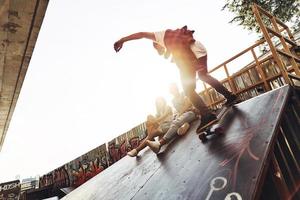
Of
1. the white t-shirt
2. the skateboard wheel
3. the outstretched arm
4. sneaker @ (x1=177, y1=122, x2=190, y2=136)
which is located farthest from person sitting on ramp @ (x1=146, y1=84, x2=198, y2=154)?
the outstretched arm

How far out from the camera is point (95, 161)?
18188 millimetres

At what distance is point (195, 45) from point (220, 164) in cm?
189

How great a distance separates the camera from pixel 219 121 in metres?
3.35

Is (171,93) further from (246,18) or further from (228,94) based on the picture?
(246,18)

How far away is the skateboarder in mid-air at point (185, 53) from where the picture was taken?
3305 mm

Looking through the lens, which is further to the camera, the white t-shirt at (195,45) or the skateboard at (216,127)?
the white t-shirt at (195,45)

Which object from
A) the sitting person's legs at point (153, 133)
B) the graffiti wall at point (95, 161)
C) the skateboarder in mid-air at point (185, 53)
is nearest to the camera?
the skateboarder in mid-air at point (185, 53)

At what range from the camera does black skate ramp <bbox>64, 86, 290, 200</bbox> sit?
1.79 m

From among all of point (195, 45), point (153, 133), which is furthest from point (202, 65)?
point (153, 133)

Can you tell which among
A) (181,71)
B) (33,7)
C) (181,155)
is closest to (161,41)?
(181,71)

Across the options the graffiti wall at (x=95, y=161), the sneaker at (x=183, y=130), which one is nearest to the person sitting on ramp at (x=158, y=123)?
the sneaker at (x=183, y=130)

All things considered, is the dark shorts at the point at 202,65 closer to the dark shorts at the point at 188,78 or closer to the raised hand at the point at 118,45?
the dark shorts at the point at 188,78

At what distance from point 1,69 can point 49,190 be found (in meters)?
13.7

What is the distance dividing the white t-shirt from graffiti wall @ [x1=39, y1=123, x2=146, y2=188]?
11079 millimetres
